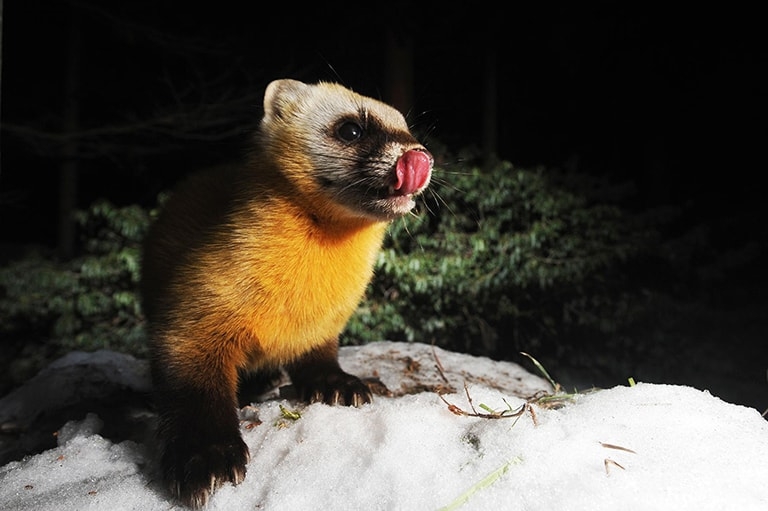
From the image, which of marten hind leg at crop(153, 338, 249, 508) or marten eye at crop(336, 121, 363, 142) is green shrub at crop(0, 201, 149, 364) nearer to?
marten hind leg at crop(153, 338, 249, 508)

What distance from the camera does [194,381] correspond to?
176 cm

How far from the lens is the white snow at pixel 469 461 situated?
1.23 metres

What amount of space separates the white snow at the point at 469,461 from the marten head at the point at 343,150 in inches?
25.7

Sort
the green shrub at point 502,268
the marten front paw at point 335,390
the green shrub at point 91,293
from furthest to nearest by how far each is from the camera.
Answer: the green shrub at point 91,293 → the green shrub at point 502,268 → the marten front paw at point 335,390

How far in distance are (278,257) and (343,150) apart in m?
0.41

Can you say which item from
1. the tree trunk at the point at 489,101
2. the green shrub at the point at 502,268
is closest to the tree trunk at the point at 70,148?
the green shrub at the point at 502,268

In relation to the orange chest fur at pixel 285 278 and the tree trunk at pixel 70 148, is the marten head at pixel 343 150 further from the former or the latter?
the tree trunk at pixel 70 148

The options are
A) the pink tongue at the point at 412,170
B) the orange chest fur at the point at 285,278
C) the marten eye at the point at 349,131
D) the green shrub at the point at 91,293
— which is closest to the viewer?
the pink tongue at the point at 412,170

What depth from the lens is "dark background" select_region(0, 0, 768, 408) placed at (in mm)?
5418

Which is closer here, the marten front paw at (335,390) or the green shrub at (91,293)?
the marten front paw at (335,390)

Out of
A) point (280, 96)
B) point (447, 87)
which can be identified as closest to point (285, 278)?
point (280, 96)

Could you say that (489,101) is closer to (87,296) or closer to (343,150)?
(87,296)

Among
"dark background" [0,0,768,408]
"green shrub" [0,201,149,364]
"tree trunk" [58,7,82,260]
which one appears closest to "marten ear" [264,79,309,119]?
"dark background" [0,0,768,408]

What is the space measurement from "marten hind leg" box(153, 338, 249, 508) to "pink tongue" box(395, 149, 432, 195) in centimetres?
80
